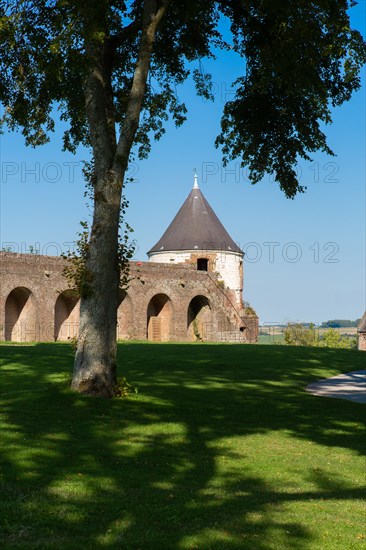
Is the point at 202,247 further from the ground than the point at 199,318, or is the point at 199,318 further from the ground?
the point at 202,247

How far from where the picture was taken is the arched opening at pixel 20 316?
118 ft

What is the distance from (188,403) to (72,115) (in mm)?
6925

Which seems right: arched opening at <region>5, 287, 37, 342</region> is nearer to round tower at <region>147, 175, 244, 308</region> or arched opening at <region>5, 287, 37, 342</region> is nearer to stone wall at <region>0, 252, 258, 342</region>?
stone wall at <region>0, 252, 258, 342</region>

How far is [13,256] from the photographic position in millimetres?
34500

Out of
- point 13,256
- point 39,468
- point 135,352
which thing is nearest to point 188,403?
point 39,468

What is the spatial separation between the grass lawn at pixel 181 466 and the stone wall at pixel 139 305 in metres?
19.0

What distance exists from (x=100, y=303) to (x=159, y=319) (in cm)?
3260

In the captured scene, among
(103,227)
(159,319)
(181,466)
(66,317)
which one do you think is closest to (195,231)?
(159,319)

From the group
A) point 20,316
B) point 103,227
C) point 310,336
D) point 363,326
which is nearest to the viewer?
point 103,227

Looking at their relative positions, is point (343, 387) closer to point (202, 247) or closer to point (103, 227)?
point (103, 227)

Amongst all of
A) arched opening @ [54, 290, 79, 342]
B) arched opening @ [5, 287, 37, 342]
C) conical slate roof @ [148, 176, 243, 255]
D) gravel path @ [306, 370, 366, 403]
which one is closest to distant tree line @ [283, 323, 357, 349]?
conical slate roof @ [148, 176, 243, 255]

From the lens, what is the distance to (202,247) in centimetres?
4822

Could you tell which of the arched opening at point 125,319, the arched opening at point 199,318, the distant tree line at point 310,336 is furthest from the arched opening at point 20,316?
the distant tree line at point 310,336

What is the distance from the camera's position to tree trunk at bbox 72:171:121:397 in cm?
1203
